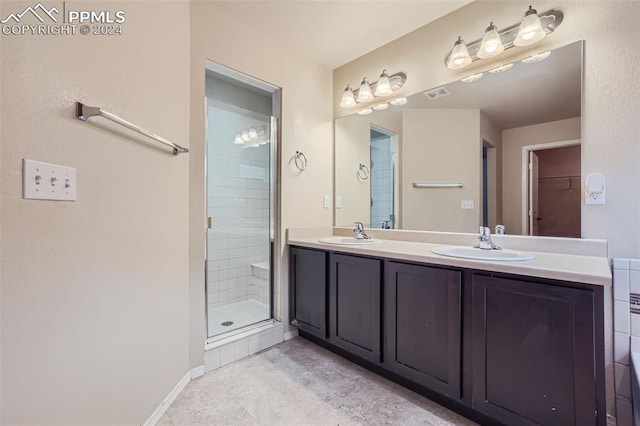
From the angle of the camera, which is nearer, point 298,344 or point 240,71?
point 240,71

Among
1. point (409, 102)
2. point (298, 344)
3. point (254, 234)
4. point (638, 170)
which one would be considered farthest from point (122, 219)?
point (638, 170)

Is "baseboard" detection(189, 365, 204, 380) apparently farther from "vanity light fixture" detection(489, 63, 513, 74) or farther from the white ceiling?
"vanity light fixture" detection(489, 63, 513, 74)

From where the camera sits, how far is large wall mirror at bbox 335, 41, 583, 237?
1.65 m

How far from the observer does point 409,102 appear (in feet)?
7.59

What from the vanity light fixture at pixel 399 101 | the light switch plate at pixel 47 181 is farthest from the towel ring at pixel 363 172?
the light switch plate at pixel 47 181

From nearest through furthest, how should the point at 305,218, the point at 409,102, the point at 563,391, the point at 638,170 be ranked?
the point at 563,391, the point at 638,170, the point at 409,102, the point at 305,218

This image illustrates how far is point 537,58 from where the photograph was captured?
5.56 ft

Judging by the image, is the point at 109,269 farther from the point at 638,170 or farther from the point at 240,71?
the point at 638,170

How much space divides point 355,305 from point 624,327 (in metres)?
1.34

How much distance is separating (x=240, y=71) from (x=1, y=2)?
1.50m

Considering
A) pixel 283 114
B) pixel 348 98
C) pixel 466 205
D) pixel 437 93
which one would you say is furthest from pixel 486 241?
pixel 283 114

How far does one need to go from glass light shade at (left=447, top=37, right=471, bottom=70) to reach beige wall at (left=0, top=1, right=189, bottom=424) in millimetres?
1746

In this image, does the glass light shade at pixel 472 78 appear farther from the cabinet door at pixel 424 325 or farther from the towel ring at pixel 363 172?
the cabinet door at pixel 424 325

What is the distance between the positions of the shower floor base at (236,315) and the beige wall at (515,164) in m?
1.99
